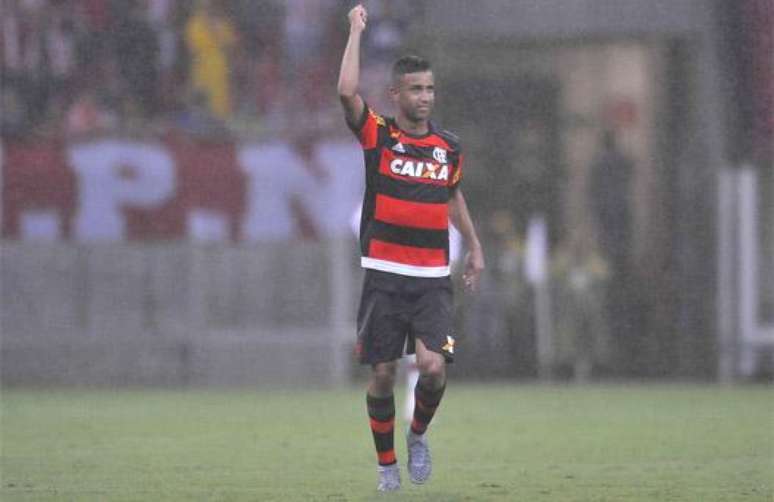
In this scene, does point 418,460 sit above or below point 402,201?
below

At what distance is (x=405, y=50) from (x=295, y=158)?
173cm

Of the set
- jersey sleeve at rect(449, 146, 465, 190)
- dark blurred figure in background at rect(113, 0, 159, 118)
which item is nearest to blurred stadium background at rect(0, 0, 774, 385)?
dark blurred figure in background at rect(113, 0, 159, 118)

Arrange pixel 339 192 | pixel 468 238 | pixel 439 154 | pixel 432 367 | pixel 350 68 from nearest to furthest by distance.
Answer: pixel 350 68 → pixel 432 367 → pixel 439 154 → pixel 468 238 → pixel 339 192

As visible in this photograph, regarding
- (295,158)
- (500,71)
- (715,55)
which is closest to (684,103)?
(715,55)

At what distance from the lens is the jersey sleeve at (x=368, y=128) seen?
9.20 metres

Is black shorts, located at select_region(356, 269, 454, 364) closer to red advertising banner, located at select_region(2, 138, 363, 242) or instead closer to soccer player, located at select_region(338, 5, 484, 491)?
soccer player, located at select_region(338, 5, 484, 491)

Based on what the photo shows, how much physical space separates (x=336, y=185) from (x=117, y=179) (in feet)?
8.00

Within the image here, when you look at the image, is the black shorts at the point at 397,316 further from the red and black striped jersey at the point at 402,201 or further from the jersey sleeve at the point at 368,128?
the jersey sleeve at the point at 368,128

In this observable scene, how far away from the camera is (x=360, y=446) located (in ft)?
40.2

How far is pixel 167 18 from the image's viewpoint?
2062cm

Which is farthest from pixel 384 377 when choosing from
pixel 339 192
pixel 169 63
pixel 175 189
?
pixel 169 63

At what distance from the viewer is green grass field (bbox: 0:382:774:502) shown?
9.41 m

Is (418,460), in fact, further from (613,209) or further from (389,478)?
(613,209)

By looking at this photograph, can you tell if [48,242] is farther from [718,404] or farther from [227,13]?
[718,404]
